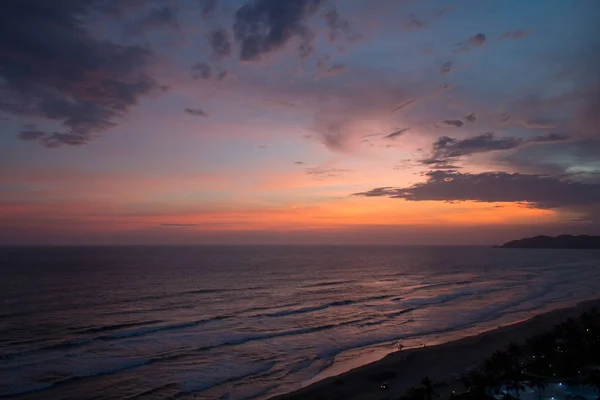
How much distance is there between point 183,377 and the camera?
2559 cm

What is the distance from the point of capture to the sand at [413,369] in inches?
899

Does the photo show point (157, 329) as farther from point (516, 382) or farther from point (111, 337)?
point (516, 382)

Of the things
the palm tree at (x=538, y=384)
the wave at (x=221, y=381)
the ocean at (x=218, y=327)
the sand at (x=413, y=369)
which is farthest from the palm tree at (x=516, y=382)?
→ the wave at (x=221, y=381)

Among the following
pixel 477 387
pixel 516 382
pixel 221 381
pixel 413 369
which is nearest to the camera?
pixel 477 387

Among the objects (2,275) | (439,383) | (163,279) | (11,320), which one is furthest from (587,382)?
(2,275)

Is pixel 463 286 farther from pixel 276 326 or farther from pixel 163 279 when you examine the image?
pixel 163 279

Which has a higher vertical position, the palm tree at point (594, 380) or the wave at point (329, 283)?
the palm tree at point (594, 380)

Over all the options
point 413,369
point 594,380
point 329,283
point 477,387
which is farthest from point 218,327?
point 329,283

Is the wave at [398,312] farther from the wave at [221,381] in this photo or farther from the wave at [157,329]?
the wave at [221,381]

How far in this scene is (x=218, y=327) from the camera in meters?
38.9

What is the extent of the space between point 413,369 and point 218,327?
60.3ft

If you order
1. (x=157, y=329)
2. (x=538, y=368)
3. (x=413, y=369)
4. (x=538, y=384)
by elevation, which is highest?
(x=538, y=384)

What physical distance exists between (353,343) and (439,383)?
1087 centimetres

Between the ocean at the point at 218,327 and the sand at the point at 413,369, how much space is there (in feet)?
5.13
